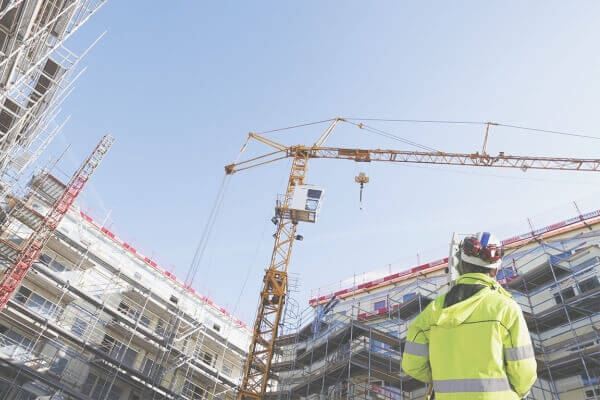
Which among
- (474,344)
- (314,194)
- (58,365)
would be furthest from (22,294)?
(474,344)

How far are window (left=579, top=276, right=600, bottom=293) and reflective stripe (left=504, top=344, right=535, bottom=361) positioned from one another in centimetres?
1716

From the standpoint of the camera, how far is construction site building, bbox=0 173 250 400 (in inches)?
790

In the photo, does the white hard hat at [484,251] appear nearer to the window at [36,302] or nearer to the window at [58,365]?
the window at [58,365]

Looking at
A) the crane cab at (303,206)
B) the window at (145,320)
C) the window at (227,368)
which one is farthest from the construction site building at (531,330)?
the window at (145,320)

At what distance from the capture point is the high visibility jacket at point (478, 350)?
9.11 feet

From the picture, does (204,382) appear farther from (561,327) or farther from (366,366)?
(561,327)

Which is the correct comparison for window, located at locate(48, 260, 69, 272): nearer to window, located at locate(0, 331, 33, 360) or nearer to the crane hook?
window, located at locate(0, 331, 33, 360)

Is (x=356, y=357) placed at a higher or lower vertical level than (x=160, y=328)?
lower

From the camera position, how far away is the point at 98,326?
22.9 meters

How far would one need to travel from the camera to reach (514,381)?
9.20 feet

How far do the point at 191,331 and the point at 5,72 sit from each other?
1708cm

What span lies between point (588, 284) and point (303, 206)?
642 inches

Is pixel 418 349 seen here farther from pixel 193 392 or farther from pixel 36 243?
pixel 193 392

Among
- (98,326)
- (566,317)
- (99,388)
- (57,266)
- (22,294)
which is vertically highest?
(57,266)
